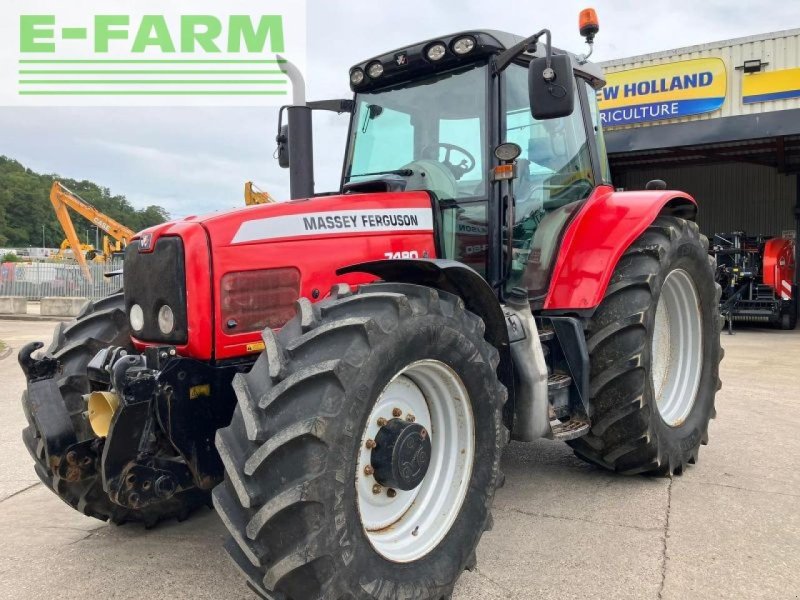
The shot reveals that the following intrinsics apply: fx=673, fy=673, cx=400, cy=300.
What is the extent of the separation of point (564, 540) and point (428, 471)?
2.76 ft

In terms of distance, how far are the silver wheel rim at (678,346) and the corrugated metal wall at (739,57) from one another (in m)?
10.7

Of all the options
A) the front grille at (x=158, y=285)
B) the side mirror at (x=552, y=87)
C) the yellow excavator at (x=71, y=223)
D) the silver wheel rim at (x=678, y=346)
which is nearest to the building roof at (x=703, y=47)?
the silver wheel rim at (x=678, y=346)

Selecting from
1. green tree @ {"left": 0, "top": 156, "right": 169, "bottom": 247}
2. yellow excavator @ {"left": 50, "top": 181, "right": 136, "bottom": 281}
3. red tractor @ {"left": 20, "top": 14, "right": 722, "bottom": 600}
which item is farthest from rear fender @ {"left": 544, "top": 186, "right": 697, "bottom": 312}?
green tree @ {"left": 0, "top": 156, "right": 169, "bottom": 247}

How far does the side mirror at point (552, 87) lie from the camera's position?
298 cm

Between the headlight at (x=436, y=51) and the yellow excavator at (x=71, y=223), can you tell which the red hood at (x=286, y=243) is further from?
the yellow excavator at (x=71, y=223)

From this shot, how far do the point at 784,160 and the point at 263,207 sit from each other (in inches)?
653

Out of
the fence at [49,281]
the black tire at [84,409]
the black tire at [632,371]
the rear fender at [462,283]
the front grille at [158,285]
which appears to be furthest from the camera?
the fence at [49,281]

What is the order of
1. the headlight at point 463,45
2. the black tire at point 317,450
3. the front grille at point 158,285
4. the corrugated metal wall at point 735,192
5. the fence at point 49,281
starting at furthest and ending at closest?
the fence at point 49,281
the corrugated metal wall at point 735,192
the headlight at point 463,45
the front grille at point 158,285
the black tire at point 317,450

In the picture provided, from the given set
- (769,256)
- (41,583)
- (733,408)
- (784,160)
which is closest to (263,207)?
(41,583)

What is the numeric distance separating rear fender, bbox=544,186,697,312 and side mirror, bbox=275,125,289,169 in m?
1.79

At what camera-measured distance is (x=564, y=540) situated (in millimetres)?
3098

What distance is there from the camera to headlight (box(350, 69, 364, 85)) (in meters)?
3.74

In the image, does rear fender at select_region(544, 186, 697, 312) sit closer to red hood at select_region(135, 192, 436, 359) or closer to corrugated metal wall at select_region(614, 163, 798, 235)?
red hood at select_region(135, 192, 436, 359)

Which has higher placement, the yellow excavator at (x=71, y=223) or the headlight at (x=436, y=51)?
the yellow excavator at (x=71, y=223)
